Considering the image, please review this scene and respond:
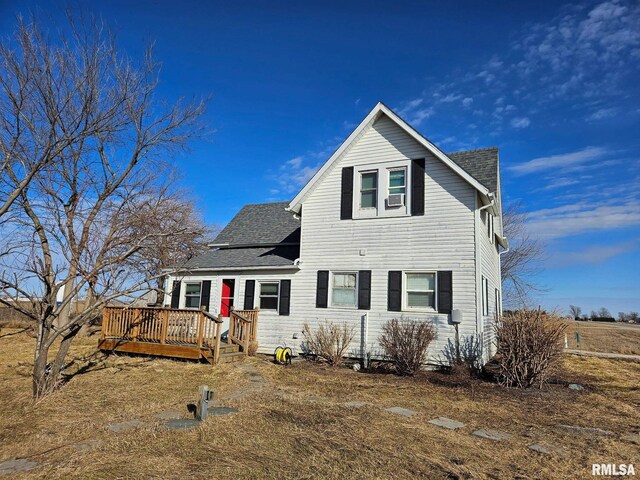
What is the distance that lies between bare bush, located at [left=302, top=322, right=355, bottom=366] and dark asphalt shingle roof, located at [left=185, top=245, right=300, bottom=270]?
2.51 metres

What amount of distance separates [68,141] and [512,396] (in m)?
9.57

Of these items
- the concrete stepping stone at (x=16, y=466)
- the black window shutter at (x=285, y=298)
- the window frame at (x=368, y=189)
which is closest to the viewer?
the concrete stepping stone at (x=16, y=466)

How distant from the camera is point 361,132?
41.0 ft

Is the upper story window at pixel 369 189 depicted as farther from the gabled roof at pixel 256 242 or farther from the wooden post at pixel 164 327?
the wooden post at pixel 164 327

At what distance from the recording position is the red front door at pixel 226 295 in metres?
14.1

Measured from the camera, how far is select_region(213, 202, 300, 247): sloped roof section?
15419mm

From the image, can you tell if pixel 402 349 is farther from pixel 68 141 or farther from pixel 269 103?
pixel 269 103

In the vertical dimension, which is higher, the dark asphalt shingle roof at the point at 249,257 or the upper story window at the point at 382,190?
the upper story window at the point at 382,190

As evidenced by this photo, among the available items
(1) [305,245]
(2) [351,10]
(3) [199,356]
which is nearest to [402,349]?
(1) [305,245]

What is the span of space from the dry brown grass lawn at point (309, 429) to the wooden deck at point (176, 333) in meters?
1.57

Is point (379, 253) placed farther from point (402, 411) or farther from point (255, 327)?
point (402, 411)

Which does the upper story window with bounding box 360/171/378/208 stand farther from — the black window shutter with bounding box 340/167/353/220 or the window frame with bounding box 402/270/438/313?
the window frame with bounding box 402/270/438/313

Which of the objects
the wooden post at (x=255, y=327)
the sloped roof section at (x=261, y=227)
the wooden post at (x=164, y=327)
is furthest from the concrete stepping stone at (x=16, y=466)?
the sloped roof section at (x=261, y=227)

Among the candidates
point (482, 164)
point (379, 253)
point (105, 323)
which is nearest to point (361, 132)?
point (379, 253)
